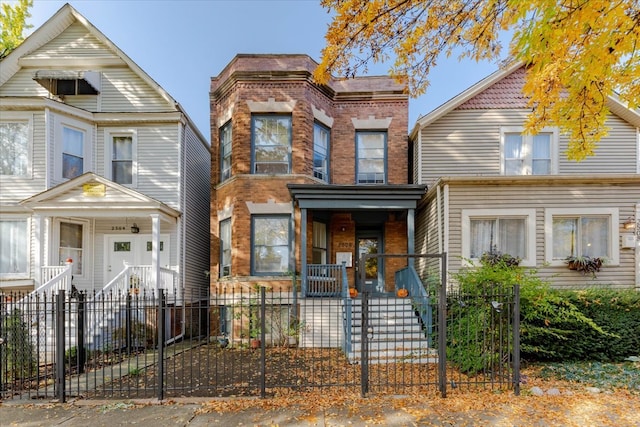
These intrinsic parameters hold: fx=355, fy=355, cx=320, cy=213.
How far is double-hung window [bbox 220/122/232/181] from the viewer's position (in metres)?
11.6

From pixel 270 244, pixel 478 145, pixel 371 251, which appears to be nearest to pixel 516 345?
pixel 371 251

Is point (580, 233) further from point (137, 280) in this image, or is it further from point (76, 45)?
point (76, 45)

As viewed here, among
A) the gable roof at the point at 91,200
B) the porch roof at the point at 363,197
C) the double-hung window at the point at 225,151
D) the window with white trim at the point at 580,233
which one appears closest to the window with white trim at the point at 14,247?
the gable roof at the point at 91,200

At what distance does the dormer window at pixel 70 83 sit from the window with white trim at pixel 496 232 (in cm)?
1211

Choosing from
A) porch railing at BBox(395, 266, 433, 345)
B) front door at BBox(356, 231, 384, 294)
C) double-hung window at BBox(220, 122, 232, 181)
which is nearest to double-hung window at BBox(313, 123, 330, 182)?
front door at BBox(356, 231, 384, 294)

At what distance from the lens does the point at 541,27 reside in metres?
4.36

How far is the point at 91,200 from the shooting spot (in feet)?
33.1

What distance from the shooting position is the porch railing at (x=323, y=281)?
9.58 meters

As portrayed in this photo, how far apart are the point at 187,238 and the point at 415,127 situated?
8468mm

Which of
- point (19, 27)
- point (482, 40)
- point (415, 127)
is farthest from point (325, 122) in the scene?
point (19, 27)

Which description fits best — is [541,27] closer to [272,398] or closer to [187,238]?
[272,398]

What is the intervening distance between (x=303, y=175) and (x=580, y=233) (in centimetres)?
761

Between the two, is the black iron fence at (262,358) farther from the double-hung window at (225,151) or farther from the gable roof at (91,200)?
the double-hung window at (225,151)

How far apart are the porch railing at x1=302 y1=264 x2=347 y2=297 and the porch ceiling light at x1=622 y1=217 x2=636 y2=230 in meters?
7.14
